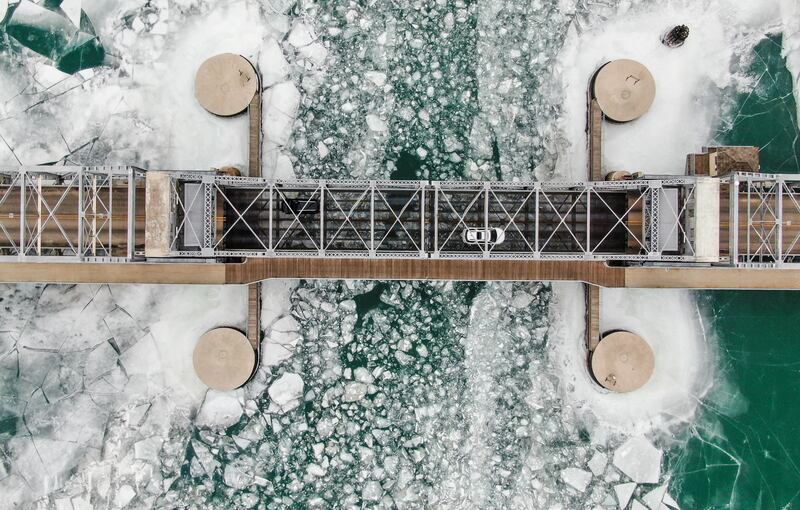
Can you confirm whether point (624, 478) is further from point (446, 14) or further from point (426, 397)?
point (446, 14)

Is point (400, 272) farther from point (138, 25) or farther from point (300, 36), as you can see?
point (138, 25)

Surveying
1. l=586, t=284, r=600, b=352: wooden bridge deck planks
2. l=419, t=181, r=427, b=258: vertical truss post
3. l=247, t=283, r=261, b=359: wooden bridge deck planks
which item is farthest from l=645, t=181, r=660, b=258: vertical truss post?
l=247, t=283, r=261, b=359: wooden bridge deck planks

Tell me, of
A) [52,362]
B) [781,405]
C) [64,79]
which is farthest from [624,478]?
[64,79]

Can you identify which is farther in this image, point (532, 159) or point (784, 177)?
point (532, 159)

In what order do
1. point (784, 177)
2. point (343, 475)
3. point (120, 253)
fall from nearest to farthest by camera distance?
1. point (784, 177)
2. point (120, 253)
3. point (343, 475)

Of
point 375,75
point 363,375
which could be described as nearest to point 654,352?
point 363,375

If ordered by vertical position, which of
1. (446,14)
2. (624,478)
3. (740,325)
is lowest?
(624,478)
